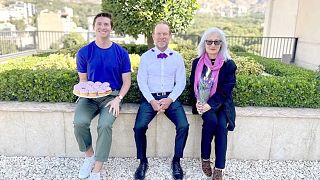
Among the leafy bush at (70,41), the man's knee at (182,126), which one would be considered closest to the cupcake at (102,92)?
the man's knee at (182,126)

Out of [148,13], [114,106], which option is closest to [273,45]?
[148,13]

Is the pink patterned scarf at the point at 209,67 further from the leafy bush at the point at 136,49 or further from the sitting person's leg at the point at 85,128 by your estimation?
the leafy bush at the point at 136,49

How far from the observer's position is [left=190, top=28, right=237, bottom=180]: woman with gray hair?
275 centimetres

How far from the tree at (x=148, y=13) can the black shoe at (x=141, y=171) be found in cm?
332

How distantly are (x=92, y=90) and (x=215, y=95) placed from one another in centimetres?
121

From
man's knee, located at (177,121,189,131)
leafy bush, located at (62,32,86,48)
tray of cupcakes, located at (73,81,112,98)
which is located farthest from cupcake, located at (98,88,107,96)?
leafy bush, located at (62,32,86,48)

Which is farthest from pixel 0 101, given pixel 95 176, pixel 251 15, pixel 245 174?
pixel 251 15

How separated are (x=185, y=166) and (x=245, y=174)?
0.64m

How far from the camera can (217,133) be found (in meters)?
2.77

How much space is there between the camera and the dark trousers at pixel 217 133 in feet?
8.98

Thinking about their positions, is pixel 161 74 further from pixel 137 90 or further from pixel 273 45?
pixel 273 45

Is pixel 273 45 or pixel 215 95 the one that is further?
pixel 273 45

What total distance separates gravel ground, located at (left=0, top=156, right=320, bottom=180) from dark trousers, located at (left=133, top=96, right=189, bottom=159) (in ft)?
0.88

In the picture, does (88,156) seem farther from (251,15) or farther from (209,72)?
(251,15)
